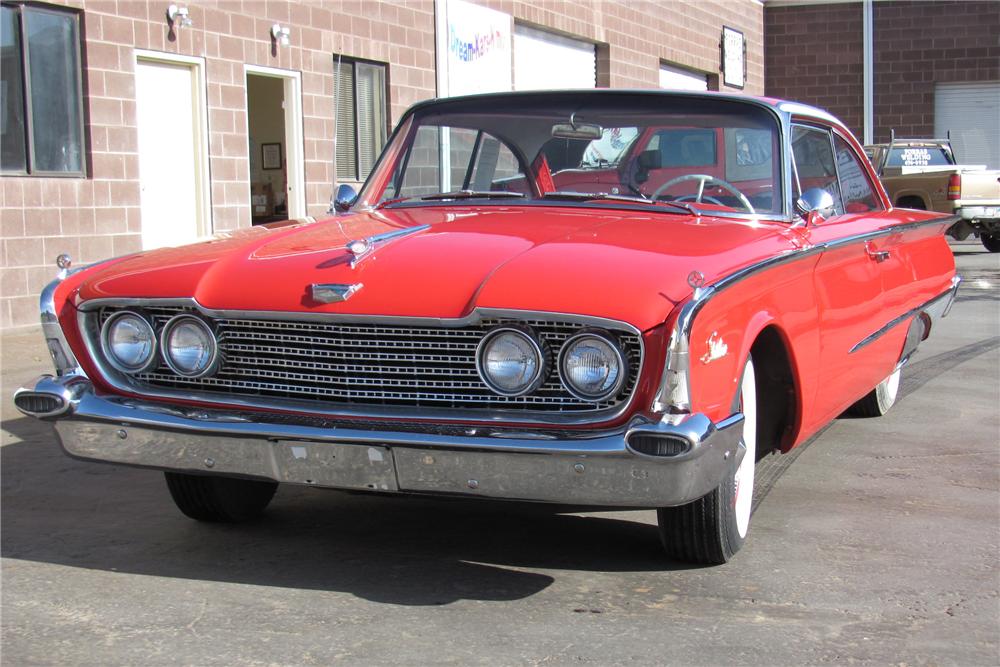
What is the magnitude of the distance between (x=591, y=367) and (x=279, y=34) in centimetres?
1053

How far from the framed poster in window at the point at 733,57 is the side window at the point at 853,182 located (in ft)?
70.5

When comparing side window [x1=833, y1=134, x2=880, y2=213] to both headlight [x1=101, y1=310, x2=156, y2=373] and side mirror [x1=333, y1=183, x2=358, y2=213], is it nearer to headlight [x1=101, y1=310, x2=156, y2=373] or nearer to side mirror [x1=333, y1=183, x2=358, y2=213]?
side mirror [x1=333, y1=183, x2=358, y2=213]

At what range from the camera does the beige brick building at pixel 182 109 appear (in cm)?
1038

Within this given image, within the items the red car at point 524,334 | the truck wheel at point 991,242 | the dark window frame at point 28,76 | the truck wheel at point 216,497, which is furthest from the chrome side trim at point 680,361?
the truck wheel at point 991,242

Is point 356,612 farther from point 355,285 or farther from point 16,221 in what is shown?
point 16,221

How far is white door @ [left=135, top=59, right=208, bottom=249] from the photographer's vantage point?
38.3ft

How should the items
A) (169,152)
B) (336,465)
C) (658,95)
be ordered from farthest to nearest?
(169,152)
(658,95)
(336,465)

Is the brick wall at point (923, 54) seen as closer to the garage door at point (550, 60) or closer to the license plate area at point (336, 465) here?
the garage door at point (550, 60)

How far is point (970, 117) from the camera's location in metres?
31.5

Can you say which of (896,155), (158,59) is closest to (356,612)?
(158,59)

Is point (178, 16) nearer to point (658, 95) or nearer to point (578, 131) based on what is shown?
point (578, 131)

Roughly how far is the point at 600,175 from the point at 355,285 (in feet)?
5.07

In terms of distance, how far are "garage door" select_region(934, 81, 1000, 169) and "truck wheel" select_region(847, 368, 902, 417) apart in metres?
26.9

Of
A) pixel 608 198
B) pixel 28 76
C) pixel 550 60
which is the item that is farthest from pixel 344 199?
pixel 550 60
